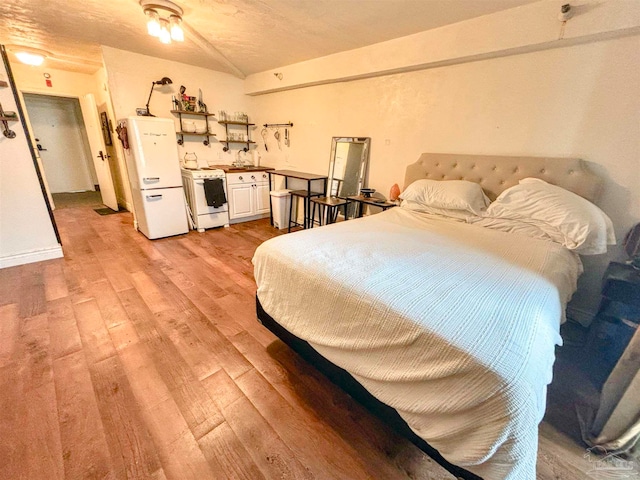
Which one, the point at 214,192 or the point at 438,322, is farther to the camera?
the point at 214,192

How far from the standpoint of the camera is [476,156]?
8.21 feet

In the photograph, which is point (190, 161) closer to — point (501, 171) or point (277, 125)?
point (277, 125)

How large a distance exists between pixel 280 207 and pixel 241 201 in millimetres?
741

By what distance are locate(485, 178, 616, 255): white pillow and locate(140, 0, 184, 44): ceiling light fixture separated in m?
3.20

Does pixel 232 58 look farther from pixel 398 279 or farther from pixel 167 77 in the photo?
pixel 398 279

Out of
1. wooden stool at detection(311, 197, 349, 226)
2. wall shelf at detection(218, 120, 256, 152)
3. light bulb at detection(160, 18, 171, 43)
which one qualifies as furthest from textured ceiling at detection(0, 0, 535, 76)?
wooden stool at detection(311, 197, 349, 226)

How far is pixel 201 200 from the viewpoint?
13.0ft

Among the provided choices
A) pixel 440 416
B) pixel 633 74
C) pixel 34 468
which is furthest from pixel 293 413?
pixel 633 74

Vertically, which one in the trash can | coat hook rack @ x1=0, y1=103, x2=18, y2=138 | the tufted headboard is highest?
coat hook rack @ x1=0, y1=103, x2=18, y2=138

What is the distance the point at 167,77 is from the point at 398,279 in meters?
4.56

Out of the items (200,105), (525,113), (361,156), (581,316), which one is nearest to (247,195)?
(200,105)

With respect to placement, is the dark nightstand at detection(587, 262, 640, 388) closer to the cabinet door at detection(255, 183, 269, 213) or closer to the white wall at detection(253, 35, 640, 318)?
the white wall at detection(253, 35, 640, 318)

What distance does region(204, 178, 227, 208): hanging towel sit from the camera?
3920 mm

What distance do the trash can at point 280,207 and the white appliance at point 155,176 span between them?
4.35 ft
